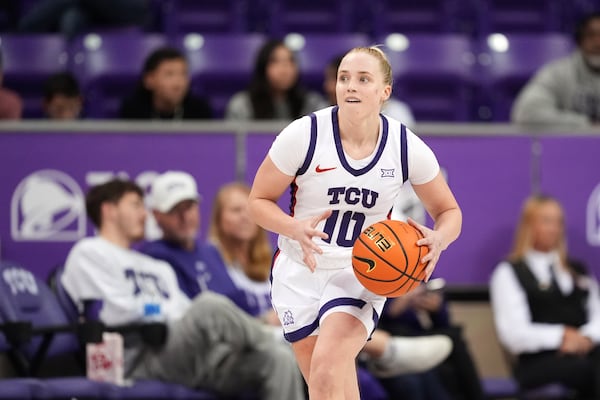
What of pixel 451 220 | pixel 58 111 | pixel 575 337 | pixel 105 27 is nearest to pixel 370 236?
pixel 451 220

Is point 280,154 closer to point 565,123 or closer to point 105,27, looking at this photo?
point 565,123

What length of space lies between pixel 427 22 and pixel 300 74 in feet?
5.08

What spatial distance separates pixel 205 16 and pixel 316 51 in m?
1.21

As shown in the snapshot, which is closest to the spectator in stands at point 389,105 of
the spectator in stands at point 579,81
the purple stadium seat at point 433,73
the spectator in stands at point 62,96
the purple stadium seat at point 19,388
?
the spectator in stands at point 579,81

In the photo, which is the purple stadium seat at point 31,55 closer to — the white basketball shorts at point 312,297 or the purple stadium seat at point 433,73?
the purple stadium seat at point 433,73

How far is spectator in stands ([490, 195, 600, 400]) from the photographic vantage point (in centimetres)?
802

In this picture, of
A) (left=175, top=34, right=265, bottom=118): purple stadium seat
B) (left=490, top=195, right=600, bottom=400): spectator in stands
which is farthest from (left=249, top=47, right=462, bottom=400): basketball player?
(left=175, top=34, right=265, bottom=118): purple stadium seat

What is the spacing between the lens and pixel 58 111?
8977mm

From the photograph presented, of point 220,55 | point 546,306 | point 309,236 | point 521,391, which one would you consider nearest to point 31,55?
point 220,55

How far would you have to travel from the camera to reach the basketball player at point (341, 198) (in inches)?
190

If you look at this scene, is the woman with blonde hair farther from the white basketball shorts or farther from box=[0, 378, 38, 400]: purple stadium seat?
the white basketball shorts

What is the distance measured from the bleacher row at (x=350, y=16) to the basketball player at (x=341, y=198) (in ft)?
19.0

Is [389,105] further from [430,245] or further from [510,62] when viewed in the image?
[430,245]

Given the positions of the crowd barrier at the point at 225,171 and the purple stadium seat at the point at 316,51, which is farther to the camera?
the purple stadium seat at the point at 316,51
